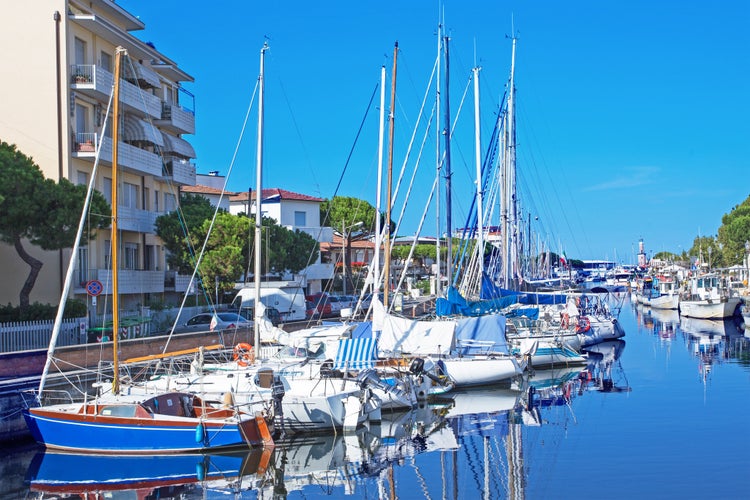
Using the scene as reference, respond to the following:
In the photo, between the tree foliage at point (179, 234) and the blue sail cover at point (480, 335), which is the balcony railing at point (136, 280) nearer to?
the tree foliage at point (179, 234)

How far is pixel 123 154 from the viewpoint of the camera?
A: 137 feet

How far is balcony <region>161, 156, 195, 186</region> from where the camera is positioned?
4891 cm

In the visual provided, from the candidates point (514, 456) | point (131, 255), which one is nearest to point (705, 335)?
point (131, 255)

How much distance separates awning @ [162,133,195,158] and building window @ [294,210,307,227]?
29.1 meters

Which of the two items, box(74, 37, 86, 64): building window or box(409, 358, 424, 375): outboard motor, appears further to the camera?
box(74, 37, 86, 64): building window

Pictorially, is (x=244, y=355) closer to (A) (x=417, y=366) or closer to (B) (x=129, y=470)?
(A) (x=417, y=366)

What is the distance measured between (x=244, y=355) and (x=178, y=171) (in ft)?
74.3

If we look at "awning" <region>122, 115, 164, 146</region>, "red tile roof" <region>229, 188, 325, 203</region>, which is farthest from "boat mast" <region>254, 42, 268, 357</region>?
"red tile roof" <region>229, 188, 325, 203</region>

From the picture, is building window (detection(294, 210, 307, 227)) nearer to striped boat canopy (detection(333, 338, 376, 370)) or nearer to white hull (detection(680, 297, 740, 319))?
white hull (detection(680, 297, 740, 319))

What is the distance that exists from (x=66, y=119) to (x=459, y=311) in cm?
1996

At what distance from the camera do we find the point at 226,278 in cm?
4716

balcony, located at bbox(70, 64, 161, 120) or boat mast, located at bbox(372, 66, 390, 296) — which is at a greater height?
balcony, located at bbox(70, 64, 161, 120)

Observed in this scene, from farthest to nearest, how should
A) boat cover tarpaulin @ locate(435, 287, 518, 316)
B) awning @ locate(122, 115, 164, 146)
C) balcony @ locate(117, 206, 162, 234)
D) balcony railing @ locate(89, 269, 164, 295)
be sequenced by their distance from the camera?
awning @ locate(122, 115, 164, 146)
balcony @ locate(117, 206, 162, 234)
balcony railing @ locate(89, 269, 164, 295)
boat cover tarpaulin @ locate(435, 287, 518, 316)

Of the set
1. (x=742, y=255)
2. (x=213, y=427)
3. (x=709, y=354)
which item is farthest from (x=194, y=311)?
(x=742, y=255)
